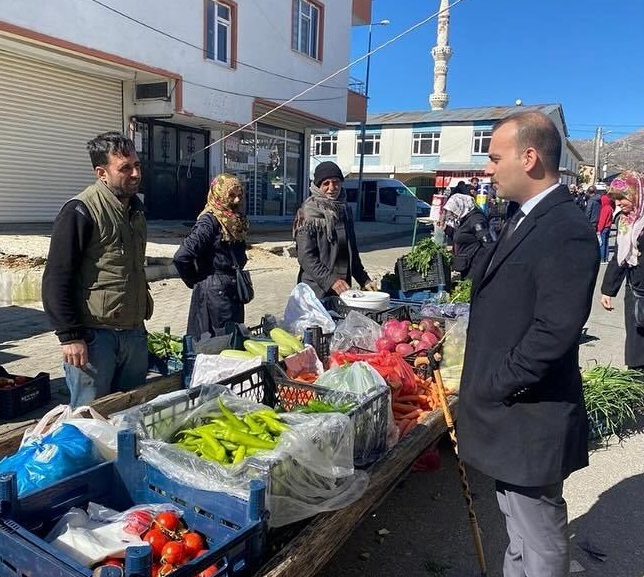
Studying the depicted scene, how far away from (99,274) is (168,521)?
1.50 m

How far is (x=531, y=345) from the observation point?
1.96 metres

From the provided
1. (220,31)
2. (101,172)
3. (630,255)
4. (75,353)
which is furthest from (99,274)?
(220,31)

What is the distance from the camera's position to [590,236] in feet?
6.47

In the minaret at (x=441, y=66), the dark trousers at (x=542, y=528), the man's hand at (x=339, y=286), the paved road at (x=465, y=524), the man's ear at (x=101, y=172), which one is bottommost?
the paved road at (x=465, y=524)

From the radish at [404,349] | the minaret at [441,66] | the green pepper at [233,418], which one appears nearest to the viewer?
the green pepper at [233,418]

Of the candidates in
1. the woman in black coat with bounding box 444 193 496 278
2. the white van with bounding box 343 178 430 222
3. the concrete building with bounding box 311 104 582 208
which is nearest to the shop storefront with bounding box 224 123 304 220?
the white van with bounding box 343 178 430 222

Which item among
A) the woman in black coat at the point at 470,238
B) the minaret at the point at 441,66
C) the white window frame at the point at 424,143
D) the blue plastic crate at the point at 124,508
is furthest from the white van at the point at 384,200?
the minaret at the point at 441,66

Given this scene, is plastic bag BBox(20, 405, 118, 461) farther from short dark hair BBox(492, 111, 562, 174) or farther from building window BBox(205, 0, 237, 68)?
building window BBox(205, 0, 237, 68)

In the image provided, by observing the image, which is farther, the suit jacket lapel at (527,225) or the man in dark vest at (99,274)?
the man in dark vest at (99,274)

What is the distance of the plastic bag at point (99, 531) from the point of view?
6.07ft

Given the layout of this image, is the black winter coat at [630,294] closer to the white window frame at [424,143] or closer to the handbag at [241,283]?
the handbag at [241,283]

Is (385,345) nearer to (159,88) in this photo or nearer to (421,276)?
(421,276)

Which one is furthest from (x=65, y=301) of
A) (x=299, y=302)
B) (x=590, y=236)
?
(x=590, y=236)

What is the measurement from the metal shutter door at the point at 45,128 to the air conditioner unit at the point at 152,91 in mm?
463
